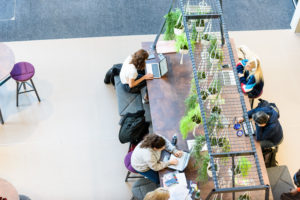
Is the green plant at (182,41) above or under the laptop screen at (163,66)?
above

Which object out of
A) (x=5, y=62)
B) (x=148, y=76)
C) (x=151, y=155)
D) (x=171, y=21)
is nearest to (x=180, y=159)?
(x=151, y=155)

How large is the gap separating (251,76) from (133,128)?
5.98 ft

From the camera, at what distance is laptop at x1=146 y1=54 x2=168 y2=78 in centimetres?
527

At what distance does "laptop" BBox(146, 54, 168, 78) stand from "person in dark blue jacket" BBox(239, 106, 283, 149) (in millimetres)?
1256

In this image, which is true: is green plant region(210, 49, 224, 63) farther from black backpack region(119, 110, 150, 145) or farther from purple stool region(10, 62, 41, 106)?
purple stool region(10, 62, 41, 106)

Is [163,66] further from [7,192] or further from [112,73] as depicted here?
[7,192]

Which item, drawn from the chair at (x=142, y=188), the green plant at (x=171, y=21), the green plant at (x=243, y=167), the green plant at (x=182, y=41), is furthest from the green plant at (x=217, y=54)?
the chair at (x=142, y=188)

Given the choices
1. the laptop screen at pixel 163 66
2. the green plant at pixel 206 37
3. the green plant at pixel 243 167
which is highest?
the green plant at pixel 206 37

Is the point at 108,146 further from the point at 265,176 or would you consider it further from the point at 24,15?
the point at 24,15

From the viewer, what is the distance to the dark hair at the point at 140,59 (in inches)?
206

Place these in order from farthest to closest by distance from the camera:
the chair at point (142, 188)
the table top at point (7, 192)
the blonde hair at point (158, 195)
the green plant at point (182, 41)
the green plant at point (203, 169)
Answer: the green plant at point (182, 41), the chair at point (142, 188), the table top at point (7, 192), the green plant at point (203, 169), the blonde hair at point (158, 195)

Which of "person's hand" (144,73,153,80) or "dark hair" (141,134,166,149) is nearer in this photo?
"dark hair" (141,134,166,149)

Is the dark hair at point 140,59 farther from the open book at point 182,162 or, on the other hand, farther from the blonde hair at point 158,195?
A: the blonde hair at point 158,195

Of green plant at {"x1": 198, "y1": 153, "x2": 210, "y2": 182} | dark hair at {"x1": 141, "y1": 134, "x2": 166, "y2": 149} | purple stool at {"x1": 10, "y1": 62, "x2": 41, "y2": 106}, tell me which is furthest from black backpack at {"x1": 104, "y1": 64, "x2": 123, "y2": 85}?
green plant at {"x1": 198, "y1": 153, "x2": 210, "y2": 182}
